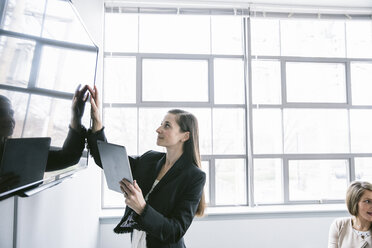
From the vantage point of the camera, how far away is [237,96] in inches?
124

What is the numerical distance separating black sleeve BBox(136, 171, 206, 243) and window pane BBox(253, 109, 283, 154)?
173 centimetres

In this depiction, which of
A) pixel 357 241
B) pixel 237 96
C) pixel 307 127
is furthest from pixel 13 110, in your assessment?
pixel 307 127

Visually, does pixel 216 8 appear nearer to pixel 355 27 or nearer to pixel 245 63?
pixel 245 63

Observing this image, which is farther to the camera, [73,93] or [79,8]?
[79,8]

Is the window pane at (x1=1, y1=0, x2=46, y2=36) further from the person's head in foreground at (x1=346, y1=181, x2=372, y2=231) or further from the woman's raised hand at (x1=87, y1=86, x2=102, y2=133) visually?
the person's head in foreground at (x1=346, y1=181, x2=372, y2=231)

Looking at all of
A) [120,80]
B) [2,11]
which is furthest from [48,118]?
[120,80]

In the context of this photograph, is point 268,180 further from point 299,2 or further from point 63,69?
point 63,69

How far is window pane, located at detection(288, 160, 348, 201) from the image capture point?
317cm

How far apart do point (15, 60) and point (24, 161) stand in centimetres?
26

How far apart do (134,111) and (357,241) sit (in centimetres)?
224

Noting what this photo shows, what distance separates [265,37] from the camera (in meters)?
3.19

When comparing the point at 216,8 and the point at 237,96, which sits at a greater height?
the point at 216,8

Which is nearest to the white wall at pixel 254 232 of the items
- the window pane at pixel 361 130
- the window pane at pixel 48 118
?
the window pane at pixel 361 130

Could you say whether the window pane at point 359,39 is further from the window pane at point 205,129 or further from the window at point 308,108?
the window pane at point 205,129
